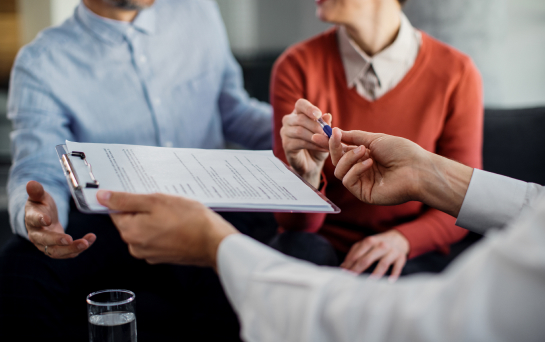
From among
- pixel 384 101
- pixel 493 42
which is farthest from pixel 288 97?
pixel 493 42

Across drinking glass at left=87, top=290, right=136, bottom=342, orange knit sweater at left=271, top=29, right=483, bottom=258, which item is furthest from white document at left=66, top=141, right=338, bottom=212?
orange knit sweater at left=271, top=29, right=483, bottom=258

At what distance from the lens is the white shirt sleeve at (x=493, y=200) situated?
2.40 feet

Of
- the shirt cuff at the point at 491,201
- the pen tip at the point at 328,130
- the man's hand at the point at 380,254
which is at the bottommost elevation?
the man's hand at the point at 380,254

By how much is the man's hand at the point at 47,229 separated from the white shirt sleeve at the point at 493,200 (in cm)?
67

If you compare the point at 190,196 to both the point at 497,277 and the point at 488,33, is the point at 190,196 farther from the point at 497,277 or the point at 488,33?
the point at 488,33

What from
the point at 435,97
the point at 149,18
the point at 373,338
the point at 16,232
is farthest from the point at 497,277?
the point at 149,18

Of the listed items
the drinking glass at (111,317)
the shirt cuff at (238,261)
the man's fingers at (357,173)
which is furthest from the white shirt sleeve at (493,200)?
the drinking glass at (111,317)

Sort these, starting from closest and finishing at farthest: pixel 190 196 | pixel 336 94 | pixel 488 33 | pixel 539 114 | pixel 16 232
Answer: pixel 190 196
pixel 16 232
pixel 336 94
pixel 539 114
pixel 488 33

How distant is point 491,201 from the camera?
0.74 meters

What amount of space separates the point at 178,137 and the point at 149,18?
38 centimetres

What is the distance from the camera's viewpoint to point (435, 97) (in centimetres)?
109

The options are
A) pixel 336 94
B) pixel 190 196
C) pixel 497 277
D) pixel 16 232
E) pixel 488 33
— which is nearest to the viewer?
pixel 497 277

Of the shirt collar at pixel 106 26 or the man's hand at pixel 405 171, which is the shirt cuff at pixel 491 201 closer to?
the man's hand at pixel 405 171

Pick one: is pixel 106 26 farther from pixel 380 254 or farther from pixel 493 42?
pixel 493 42
